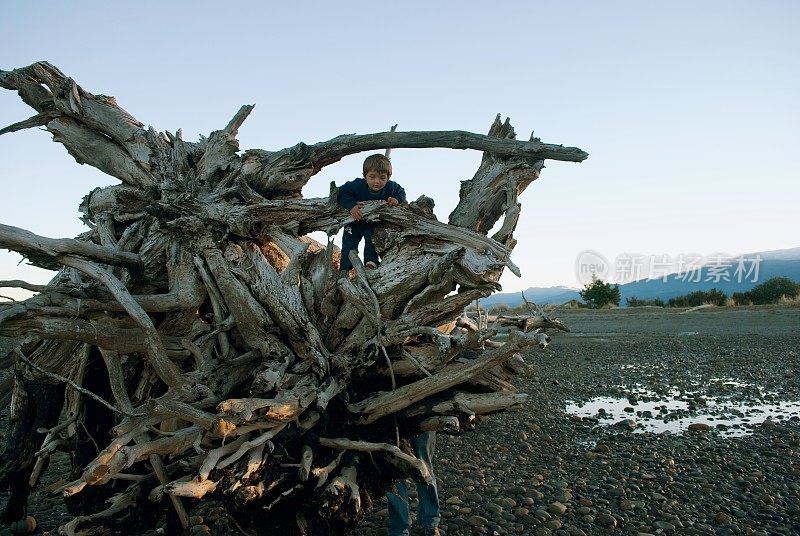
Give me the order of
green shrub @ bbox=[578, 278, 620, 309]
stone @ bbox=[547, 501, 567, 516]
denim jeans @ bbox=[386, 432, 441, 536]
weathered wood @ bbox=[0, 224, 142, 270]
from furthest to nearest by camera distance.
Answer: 1. green shrub @ bbox=[578, 278, 620, 309]
2. stone @ bbox=[547, 501, 567, 516]
3. denim jeans @ bbox=[386, 432, 441, 536]
4. weathered wood @ bbox=[0, 224, 142, 270]

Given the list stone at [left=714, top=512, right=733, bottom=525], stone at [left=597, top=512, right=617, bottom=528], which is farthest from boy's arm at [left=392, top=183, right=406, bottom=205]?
stone at [left=714, top=512, right=733, bottom=525]

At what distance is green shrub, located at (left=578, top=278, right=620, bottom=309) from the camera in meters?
38.2

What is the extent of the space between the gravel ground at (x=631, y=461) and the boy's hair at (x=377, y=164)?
221 centimetres

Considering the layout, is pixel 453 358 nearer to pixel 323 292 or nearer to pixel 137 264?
pixel 323 292

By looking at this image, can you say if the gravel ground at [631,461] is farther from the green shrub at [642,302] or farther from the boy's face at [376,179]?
the green shrub at [642,302]

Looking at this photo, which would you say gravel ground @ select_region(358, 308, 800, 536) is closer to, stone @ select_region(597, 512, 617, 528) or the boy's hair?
stone @ select_region(597, 512, 617, 528)

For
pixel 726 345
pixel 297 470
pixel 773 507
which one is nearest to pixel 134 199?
pixel 297 470

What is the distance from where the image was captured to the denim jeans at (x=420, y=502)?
16.4 feet

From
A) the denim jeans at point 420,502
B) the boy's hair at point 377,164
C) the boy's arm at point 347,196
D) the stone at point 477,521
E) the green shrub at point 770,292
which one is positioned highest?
the boy's hair at point 377,164

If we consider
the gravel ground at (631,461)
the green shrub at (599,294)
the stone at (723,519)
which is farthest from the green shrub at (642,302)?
the stone at (723,519)

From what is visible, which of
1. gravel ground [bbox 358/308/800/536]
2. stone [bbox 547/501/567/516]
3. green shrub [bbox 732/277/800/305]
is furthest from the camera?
green shrub [bbox 732/277/800/305]

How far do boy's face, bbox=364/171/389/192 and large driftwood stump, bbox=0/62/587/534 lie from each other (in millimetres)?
273

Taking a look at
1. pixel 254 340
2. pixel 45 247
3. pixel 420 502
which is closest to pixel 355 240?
pixel 254 340

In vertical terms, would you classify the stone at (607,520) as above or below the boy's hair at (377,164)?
below
